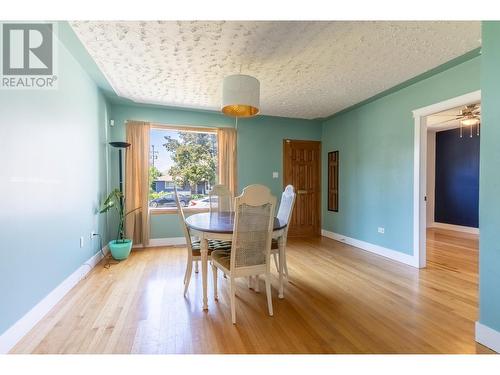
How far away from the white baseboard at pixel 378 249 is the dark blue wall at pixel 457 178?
3112mm

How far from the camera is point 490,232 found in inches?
67.7

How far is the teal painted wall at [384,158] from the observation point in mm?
3191

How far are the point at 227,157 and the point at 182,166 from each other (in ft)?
2.87

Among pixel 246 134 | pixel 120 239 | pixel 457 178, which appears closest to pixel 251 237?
pixel 120 239

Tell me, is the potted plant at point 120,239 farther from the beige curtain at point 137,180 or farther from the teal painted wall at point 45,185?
the teal painted wall at point 45,185

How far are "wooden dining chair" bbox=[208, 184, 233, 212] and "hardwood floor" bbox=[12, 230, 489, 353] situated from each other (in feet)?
3.28

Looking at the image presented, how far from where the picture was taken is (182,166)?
4.79m

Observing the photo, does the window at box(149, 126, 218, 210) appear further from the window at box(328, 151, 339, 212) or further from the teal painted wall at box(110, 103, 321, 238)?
the window at box(328, 151, 339, 212)

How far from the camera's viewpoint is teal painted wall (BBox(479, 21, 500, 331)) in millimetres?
1675

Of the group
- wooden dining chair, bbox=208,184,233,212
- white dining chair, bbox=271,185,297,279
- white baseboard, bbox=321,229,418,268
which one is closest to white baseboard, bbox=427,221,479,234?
white baseboard, bbox=321,229,418,268

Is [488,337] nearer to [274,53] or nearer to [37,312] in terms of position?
[274,53]
